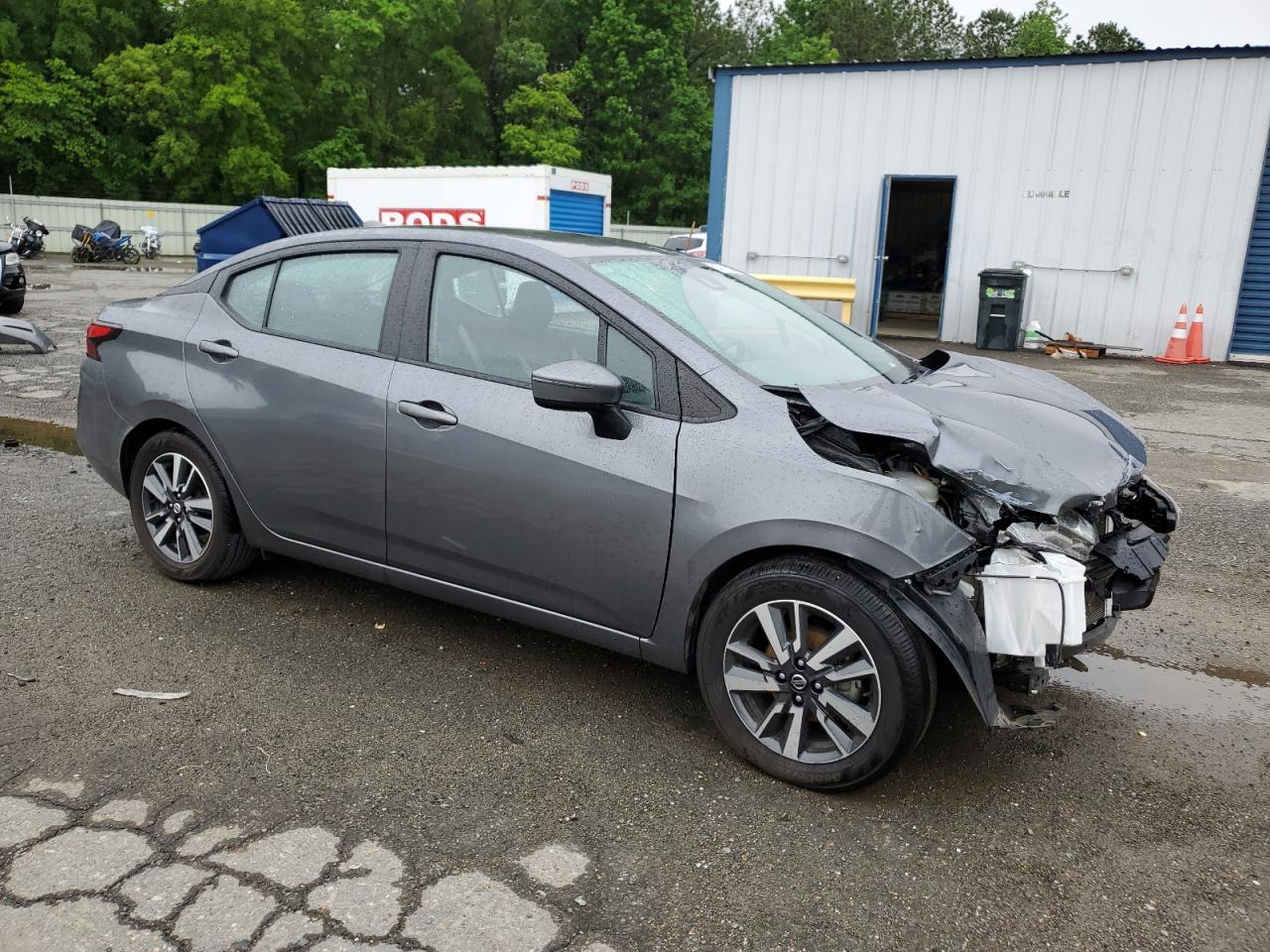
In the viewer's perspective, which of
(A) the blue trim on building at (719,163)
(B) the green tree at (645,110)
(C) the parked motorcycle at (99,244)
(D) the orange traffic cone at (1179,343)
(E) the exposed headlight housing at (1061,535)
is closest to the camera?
(E) the exposed headlight housing at (1061,535)

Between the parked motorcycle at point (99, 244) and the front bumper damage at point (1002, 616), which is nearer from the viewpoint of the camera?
the front bumper damage at point (1002, 616)

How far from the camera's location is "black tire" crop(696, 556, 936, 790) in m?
2.84

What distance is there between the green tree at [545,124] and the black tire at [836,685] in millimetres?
46346

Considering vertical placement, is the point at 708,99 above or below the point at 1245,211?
above

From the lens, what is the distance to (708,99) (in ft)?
169

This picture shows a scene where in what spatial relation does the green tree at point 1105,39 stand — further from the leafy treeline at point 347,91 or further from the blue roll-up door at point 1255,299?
the blue roll-up door at point 1255,299

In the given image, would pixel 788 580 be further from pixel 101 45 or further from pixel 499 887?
pixel 101 45

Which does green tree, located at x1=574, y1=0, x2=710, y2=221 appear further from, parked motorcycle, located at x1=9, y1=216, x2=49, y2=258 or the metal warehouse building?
the metal warehouse building

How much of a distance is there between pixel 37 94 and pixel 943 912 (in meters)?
49.0

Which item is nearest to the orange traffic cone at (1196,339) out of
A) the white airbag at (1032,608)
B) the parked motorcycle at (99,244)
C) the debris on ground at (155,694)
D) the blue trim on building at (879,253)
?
the blue trim on building at (879,253)

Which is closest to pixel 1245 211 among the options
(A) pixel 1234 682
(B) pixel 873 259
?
(B) pixel 873 259

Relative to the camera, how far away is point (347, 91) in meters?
47.9

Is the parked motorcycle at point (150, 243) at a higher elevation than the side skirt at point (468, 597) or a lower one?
lower

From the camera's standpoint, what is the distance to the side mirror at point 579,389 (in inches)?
122
